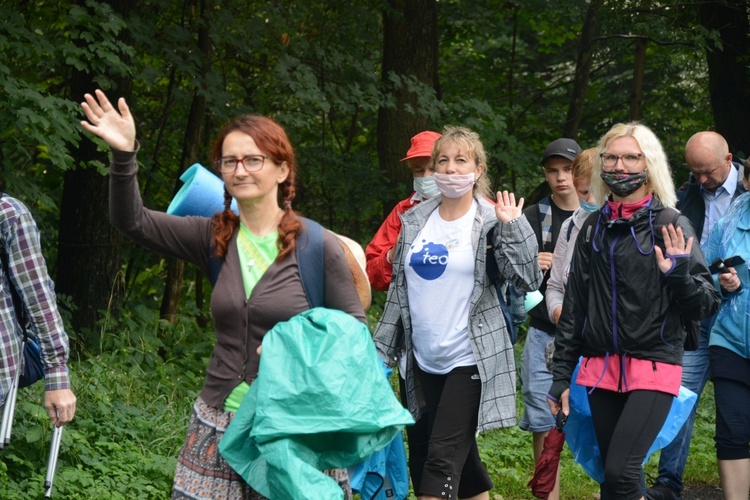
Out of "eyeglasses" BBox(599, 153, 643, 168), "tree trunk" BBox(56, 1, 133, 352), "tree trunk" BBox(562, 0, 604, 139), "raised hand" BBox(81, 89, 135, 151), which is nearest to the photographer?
"raised hand" BBox(81, 89, 135, 151)

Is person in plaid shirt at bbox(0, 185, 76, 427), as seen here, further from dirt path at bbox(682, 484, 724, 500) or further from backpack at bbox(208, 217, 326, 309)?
dirt path at bbox(682, 484, 724, 500)

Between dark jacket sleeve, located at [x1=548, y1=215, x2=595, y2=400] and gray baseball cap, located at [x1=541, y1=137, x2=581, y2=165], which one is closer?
dark jacket sleeve, located at [x1=548, y1=215, x2=595, y2=400]

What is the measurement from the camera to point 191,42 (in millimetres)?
10391

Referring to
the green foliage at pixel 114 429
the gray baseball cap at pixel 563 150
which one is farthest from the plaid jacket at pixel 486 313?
the green foliage at pixel 114 429

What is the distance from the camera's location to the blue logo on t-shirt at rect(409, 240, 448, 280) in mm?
5129

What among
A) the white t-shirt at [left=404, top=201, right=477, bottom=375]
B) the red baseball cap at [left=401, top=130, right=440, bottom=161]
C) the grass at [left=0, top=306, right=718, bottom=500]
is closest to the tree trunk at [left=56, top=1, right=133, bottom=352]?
the grass at [left=0, top=306, right=718, bottom=500]

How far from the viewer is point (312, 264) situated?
3736 mm

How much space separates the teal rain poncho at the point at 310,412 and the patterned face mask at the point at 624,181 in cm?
188

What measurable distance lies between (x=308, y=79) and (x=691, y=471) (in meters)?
5.12

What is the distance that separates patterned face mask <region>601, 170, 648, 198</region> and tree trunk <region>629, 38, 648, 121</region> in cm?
980

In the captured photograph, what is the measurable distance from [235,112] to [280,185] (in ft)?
22.5

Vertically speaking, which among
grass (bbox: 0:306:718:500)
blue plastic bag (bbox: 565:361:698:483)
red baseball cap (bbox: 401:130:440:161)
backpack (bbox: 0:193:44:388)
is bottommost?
grass (bbox: 0:306:718:500)

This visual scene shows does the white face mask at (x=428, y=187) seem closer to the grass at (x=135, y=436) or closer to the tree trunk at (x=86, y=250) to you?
the grass at (x=135, y=436)

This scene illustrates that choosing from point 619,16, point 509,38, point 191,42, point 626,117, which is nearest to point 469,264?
point 191,42
